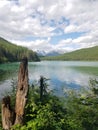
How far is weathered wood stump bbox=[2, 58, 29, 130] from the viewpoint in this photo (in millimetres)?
7773

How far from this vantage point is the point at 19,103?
781 cm

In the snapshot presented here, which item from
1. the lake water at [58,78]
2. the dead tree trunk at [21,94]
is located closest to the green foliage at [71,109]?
the dead tree trunk at [21,94]

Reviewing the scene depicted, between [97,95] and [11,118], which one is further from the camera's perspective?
[97,95]

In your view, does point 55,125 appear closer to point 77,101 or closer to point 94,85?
point 77,101

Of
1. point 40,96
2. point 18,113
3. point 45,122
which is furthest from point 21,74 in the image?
point 40,96

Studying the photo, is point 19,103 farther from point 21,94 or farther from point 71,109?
point 71,109

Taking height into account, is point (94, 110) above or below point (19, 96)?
below

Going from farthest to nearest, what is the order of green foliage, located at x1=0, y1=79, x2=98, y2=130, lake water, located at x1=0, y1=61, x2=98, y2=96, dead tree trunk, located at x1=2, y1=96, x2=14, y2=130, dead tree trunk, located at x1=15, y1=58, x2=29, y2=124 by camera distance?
lake water, located at x1=0, y1=61, x2=98, y2=96
green foliage, located at x1=0, y1=79, x2=98, y2=130
dead tree trunk, located at x1=2, y1=96, x2=14, y2=130
dead tree trunk, located at x1=15, y1=58, x2=29, y2=124

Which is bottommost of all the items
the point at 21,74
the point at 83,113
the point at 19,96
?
the point at 83,113

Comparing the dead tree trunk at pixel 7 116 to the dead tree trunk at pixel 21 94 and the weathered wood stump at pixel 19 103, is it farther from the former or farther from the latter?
the dead tree trunk at pixel 21 94

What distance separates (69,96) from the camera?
15.0m

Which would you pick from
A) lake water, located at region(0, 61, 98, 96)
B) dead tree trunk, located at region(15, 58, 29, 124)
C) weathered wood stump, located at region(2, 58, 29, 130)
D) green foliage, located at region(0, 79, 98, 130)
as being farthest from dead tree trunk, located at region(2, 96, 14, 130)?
lake water, located at region(0, 61, 98, 96)

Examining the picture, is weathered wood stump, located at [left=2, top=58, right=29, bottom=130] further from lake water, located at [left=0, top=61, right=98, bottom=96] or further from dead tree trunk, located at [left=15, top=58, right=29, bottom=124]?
lake water, located at [left=0, top=61, right=98, bottom=96]

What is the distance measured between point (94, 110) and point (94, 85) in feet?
8.41
